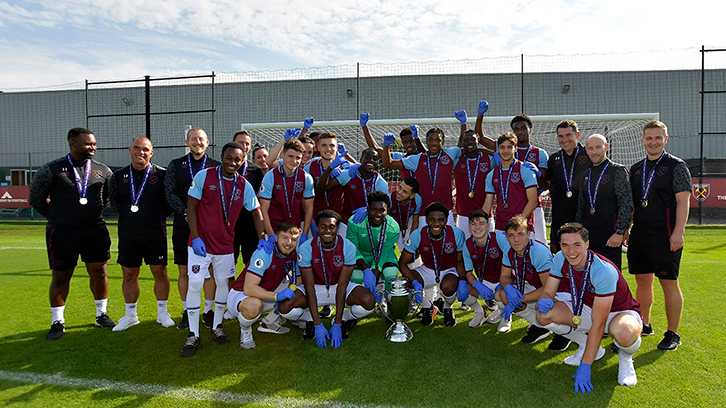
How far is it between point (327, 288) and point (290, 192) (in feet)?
3.52

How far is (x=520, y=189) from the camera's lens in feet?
13.7

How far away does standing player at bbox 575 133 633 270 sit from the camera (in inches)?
140

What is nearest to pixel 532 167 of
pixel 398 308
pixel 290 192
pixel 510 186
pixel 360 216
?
pixel 510 186

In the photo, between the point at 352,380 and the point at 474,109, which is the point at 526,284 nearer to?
the point at 352,380

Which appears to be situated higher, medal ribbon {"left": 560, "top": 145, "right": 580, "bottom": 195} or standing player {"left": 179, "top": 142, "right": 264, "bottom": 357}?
medal ribbon {"left": 560, "top": 145, "right": 580, "bottom": 195}

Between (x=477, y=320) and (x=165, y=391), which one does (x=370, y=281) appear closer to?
(x=477, y=320)

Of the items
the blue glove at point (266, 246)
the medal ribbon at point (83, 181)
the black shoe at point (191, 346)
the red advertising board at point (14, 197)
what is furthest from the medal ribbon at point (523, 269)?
the red advertising board at point (14, 197)

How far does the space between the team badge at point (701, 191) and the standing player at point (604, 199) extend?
1079cm

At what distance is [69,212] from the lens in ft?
12.7

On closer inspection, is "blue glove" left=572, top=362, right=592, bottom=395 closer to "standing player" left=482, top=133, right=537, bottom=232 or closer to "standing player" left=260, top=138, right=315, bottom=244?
"standing player" left=482, top=133, right=537, bottom=232

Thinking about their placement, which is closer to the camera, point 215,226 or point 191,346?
point 191,346

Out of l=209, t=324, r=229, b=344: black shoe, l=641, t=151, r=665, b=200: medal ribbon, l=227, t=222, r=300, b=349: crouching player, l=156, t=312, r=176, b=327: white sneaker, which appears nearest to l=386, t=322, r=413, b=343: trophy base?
l=227, t=222, r=300, b=349: crouching player

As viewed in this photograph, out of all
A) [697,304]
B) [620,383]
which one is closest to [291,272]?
[620,383]

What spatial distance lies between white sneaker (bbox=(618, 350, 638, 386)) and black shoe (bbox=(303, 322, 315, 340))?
2387mm
